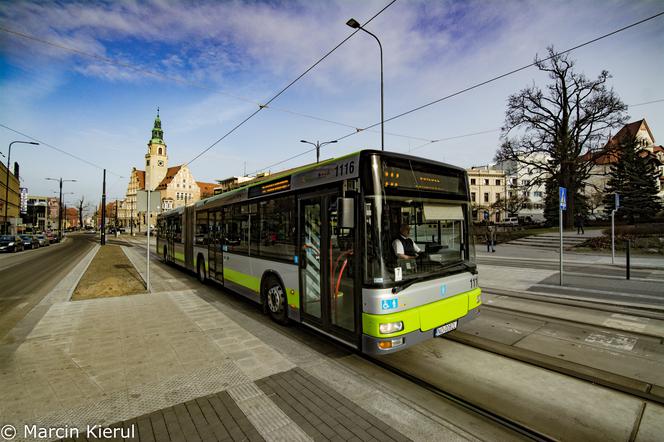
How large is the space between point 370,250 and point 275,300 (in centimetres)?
316

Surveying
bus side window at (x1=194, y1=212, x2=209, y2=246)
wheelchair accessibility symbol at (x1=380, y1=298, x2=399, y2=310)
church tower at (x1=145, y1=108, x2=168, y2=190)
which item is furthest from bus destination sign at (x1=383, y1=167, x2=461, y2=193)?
church tower at (x1=145, y1=108, x2=168, y2=190)

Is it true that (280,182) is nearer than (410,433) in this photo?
No

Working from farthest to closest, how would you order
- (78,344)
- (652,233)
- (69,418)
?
1. (652,233)
2. (78,344)
3. (69,418)

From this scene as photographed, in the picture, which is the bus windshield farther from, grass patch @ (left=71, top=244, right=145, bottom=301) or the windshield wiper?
grass patch @ (left=71, top=244, right=145, bottom=301)

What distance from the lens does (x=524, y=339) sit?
543 cm

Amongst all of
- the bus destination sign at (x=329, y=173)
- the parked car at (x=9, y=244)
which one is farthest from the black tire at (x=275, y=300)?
the parked car at (x=9, y=244)

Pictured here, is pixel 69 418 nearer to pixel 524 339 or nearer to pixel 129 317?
pixel 129 317

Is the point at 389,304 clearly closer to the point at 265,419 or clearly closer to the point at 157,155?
the point at 265,419

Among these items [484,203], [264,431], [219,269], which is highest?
[484,203]

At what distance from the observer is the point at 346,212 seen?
12.9 ft

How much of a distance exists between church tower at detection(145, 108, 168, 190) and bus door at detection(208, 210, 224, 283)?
101m

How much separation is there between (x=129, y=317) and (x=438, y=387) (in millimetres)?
6340

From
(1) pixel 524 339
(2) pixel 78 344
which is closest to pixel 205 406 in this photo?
(2) pixel 78 344

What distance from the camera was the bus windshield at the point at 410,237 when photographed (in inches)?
158
